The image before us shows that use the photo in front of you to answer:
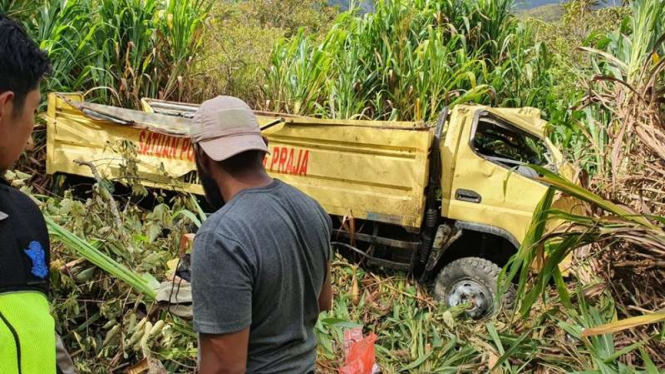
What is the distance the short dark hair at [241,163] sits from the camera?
5.83ft

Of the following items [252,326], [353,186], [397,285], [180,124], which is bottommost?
[397,285]

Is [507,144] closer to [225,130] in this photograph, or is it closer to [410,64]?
[410,64]

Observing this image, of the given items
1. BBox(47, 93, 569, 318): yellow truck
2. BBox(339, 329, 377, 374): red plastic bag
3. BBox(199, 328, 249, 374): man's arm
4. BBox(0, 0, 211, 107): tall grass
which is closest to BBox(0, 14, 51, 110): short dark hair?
BBox(199, 328, 249, 374): man's arm

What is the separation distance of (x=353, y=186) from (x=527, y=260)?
8.34 ft

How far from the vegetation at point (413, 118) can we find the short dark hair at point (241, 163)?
1329 millimetres

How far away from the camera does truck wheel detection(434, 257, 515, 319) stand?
4.83m

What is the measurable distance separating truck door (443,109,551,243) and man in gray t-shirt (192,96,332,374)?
3.11m

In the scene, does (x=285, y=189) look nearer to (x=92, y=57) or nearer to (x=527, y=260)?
(x=527, y=260)

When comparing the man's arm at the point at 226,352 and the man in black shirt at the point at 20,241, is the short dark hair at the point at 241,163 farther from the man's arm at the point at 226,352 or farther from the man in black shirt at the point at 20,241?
the man in black shirt at the point at 20,241

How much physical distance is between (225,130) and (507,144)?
13.7 ft

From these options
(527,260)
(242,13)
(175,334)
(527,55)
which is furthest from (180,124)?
(242,13)

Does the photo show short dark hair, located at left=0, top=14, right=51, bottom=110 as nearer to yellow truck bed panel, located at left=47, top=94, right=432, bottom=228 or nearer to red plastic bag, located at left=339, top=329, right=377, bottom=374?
red plastic bag, located at left=339, top=329, right=377, bottom=374

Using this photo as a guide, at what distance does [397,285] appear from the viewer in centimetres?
517

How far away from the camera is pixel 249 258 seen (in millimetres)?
1644
